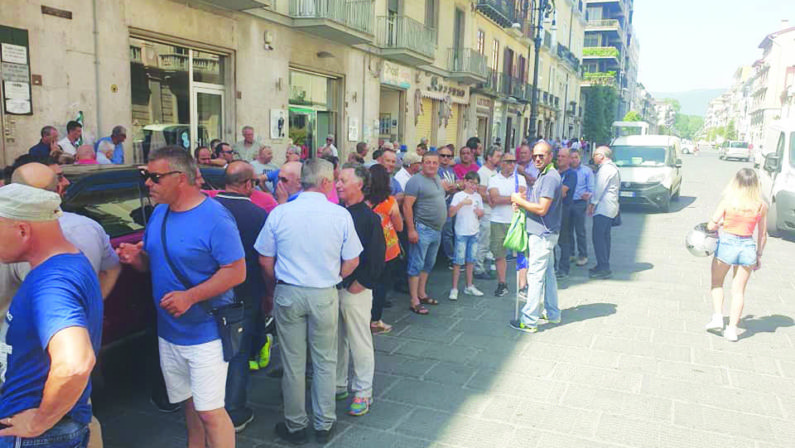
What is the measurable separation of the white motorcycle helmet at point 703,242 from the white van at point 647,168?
381 inches

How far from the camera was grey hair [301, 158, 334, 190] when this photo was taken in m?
3.49

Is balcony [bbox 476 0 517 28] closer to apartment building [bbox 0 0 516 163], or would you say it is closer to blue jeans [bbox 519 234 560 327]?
apartment building [bbox 0 0 516 163]

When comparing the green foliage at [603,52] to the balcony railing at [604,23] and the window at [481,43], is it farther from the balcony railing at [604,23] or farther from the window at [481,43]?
the window at [481,43]

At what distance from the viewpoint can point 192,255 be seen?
2.80 metres

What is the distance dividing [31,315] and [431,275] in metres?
6.60

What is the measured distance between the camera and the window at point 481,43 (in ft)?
82.2

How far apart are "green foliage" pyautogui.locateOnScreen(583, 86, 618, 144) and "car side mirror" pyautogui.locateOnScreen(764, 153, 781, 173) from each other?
3831 centimetres

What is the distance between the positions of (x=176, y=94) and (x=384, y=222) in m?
7.26

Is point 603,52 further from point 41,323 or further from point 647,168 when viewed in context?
point 41,323

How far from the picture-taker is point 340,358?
14.0 feet

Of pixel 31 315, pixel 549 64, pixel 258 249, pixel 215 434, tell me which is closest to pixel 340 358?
pixel 258 249

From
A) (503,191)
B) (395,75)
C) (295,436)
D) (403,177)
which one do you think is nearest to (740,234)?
(503,191)

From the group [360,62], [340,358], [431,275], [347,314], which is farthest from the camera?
[360,62]

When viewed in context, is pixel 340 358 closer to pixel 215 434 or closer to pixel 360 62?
pixel 215 434
